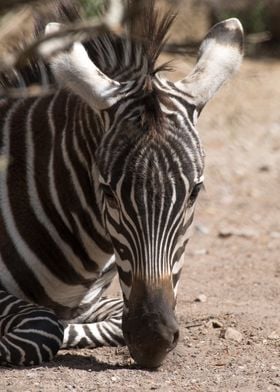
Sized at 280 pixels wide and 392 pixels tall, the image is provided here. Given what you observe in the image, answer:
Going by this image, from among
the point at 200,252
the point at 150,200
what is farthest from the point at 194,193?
the point at 200,252

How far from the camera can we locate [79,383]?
5590 mm

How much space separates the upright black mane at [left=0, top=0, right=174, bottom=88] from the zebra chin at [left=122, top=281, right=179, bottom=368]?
1233 mm

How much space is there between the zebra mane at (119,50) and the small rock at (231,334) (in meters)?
1.79

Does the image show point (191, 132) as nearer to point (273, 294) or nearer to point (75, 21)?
point (75, 21)

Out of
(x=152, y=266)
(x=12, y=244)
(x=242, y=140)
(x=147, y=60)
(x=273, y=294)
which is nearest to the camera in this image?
(x=152, y=266)

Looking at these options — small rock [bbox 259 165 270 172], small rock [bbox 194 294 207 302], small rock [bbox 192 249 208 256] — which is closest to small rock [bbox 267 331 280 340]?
small rock [bbox 194 294 207 302]

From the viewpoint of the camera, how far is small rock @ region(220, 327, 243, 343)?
671 cm

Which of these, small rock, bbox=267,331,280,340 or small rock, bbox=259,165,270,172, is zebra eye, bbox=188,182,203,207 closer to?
small rock, bbox=267,331,280,340

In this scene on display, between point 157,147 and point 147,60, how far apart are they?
70cm

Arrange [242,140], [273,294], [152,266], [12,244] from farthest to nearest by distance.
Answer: [242,140] → [273,294] → [12,244] → [152,266]

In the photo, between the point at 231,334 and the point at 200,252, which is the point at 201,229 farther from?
the point at 231,334

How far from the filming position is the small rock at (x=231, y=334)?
671 centimetres

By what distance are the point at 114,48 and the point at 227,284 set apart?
108 inches

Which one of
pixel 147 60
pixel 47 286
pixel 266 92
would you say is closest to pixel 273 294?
pixel 47 286
